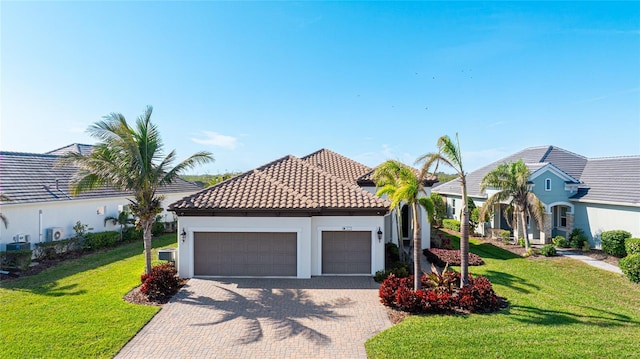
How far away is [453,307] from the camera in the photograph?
35.3ft

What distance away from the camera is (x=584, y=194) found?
851 inches

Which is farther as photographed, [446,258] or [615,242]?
[615,242]

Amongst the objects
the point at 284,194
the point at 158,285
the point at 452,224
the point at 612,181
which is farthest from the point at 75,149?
the point at 612,181

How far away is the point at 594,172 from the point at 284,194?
77.2ft

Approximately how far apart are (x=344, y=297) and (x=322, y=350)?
385cm

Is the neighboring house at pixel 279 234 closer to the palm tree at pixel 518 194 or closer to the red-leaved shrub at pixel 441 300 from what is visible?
the red-leaved shrub at pixel 441 300

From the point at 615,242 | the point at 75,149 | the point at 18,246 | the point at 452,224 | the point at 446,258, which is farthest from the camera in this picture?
the point at 452,224

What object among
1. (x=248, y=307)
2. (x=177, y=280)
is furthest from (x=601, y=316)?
(x=177, y=280)

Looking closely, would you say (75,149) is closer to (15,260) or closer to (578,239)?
(15,260)

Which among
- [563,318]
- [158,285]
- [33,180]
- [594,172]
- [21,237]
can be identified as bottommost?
[563,318]

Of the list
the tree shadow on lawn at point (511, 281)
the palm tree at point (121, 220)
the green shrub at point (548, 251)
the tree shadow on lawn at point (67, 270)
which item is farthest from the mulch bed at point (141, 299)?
the green shrub at point (548, 251)

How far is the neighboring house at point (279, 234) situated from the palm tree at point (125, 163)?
1387mm

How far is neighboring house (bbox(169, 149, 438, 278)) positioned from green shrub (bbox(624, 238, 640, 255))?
14.2m

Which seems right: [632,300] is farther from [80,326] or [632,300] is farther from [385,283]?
[80,326]
